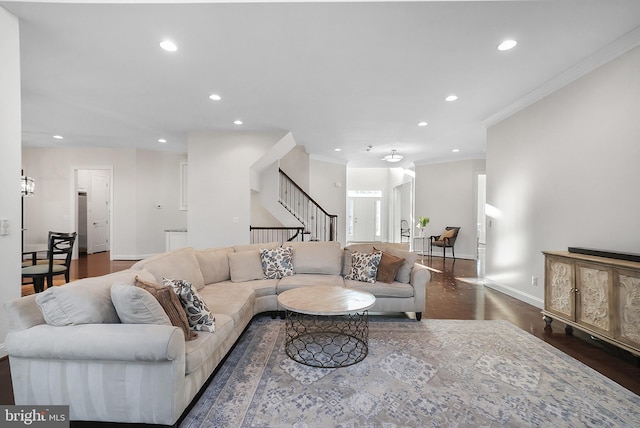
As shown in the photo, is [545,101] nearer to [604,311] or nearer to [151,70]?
[604,311]

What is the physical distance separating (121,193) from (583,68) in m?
9.13

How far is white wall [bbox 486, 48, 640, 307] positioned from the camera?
2742 mm

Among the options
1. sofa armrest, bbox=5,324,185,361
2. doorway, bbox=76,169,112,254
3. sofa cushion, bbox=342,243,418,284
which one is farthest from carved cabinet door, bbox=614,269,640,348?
doorway, bbox=76,169,112,254

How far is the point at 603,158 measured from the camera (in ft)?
9.70

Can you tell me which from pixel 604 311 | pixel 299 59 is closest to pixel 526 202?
pixel 604 311

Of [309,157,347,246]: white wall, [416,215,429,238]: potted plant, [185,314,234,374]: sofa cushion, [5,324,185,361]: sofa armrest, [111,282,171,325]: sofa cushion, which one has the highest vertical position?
[309,157,347,246]: white wall

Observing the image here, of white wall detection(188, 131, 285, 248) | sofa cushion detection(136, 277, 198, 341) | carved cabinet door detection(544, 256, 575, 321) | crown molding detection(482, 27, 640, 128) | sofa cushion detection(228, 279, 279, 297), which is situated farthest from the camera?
white wall detection(188, 131, 285, 248)

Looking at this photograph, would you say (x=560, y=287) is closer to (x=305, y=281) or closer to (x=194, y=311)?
(x=305, y=281)

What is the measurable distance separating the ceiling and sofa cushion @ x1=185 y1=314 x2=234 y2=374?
2.51 metres

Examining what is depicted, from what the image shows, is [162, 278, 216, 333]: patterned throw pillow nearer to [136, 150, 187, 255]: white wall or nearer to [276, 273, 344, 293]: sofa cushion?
[276, 273, 344, 293]: sofa cushion

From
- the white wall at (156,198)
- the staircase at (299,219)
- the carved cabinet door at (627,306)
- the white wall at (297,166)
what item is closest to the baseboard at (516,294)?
the carved cabinet door at (627,306)

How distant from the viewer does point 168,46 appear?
2.77m

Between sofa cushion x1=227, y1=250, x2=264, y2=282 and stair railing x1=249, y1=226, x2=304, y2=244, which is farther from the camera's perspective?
stair railing x1=249, y1=226, x2=304, y2=244

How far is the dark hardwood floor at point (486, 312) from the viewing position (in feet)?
7.43
